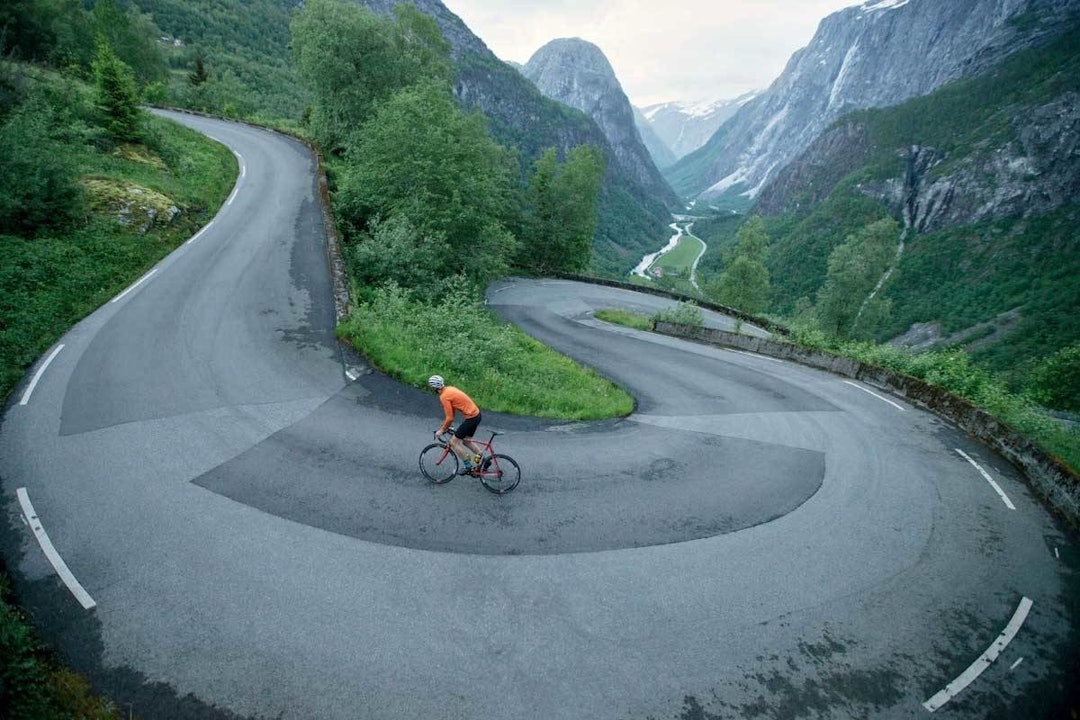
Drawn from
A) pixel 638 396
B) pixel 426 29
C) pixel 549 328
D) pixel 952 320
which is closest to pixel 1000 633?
pixel 638 396

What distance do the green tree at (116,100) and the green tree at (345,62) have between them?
9.50 m

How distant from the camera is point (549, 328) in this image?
26.2 m

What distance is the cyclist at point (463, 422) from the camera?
7.72 meters

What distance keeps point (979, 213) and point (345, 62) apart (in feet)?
461

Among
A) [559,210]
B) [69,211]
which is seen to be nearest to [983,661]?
[69,211]

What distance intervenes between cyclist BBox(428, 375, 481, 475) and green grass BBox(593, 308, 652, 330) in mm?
21295

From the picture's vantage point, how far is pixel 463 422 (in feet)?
25.7

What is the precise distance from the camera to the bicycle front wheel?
7.99 m

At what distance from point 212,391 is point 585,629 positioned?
889 centimetres

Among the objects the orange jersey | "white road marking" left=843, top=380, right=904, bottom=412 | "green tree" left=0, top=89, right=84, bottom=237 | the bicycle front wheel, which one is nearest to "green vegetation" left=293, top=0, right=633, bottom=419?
the bicycle front wheel

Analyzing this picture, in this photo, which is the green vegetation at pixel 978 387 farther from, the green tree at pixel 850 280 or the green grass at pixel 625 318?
the green tree at pixel 850 280

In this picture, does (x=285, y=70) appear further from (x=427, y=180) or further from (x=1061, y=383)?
(x=1061, y=383)

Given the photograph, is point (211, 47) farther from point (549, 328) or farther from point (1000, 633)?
point (1000, 633)

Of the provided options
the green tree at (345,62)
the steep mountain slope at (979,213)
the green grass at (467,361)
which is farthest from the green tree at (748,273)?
the steep mountain slope at (979,213)
